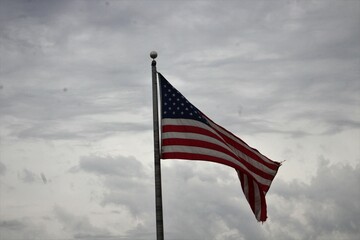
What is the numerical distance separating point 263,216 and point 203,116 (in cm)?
569

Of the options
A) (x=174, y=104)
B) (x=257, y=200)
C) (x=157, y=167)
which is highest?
(x=174, y=104)

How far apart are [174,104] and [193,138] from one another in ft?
5.72

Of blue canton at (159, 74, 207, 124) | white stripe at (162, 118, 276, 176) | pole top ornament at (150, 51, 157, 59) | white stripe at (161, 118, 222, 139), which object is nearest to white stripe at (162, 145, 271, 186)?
white stripe at (162, 118, 276, 176)

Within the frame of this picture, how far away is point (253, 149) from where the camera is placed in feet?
87.8

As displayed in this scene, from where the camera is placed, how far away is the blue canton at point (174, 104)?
A: 81.3 ft

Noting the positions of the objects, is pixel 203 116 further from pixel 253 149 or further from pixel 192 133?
pixel 253 149

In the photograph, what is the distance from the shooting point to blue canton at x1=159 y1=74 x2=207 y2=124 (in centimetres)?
2478

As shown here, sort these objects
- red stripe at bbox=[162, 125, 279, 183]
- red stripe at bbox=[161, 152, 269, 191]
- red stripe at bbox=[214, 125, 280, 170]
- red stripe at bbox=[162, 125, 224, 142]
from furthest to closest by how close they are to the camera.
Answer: red stripe at bbox=[214, 125, 280, 170] < red stripe at bbox=[162, 125, 279, 183] < red stripe at bbox=[162, 125, 224, 142] < red stripe at bbox=[161, 152, 269, 191]

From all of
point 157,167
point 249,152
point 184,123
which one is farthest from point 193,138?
point 249,152

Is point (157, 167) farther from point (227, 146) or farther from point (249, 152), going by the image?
point (249, 152)

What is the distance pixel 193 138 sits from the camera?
24.6 meters

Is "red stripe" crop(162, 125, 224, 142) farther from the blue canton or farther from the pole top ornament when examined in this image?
the pole top ornament

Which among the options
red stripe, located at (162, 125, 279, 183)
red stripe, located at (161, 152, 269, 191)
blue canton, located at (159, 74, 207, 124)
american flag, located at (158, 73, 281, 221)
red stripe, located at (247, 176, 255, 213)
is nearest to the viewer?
red stripe, located at (161, 152, 269, 191)

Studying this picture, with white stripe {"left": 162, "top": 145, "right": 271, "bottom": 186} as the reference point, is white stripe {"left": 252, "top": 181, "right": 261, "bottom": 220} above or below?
below
